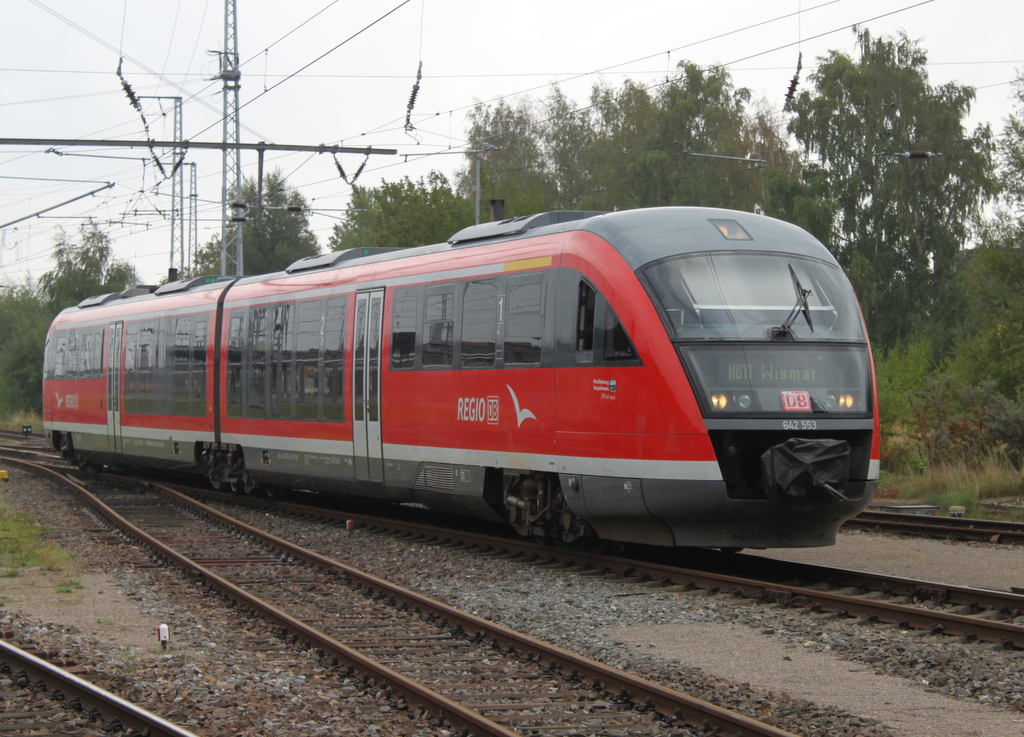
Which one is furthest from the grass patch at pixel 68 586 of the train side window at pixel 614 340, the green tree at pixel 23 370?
the green tree at pixel 23 370

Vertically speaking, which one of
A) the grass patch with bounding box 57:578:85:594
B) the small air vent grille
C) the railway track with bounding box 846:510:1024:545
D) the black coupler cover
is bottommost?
the grass patch with bounding box 57:578:85:594

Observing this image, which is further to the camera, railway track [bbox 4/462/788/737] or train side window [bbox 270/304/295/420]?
train side window [bbox 270/304/295/420]

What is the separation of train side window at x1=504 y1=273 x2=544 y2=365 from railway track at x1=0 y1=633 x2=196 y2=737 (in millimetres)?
5436

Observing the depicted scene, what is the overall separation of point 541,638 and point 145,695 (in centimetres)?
276

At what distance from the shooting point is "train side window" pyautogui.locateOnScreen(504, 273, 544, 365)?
11375 mm

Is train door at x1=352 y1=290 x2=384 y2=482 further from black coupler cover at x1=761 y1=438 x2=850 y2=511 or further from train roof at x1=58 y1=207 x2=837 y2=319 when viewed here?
black coupler cover at x1=761 y1=438 x2=850 y2=511

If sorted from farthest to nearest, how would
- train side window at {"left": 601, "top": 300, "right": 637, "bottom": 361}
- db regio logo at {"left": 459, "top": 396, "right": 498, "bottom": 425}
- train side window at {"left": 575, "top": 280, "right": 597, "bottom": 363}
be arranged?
db regio logo at {"left": 459, "top": 396, "right": 498, "bottom": 425}
train side window at {"left": 575, "top": 280, "right": 597, "bottom": 363}
train side window at {"left": 601, "top": 300, "right": 637, "bottom": 361}

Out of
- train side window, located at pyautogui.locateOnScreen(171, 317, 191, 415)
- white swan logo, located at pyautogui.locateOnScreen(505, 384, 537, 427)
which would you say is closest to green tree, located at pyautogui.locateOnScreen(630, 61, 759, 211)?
train side window, located at pyautogui.locateOnScreen(171, 317, 191, 415)

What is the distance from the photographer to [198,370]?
19.5 metres

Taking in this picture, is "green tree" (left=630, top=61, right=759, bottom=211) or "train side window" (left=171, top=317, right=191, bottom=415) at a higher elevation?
"green tree" (left=630, top=61, right=759, bottom=211)

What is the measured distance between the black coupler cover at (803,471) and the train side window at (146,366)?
14.2m

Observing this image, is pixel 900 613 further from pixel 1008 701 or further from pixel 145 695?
pixel 145 695

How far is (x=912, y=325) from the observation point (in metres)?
43.8

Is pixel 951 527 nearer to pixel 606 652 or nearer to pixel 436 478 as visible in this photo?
pixel 436 478
